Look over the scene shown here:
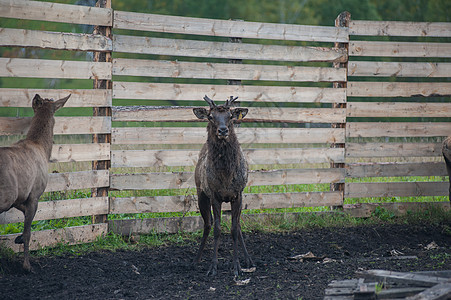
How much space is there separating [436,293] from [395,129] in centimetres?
556

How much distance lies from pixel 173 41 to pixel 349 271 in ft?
14.2

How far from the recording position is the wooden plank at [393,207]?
937 centimetres

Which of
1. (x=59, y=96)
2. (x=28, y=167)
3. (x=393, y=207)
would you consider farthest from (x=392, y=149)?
(x=28, y=167)

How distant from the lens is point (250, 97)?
8.80 metres

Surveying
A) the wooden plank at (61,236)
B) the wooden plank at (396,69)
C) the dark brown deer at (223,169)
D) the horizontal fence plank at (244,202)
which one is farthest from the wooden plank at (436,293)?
the wooden plank at (396,69)

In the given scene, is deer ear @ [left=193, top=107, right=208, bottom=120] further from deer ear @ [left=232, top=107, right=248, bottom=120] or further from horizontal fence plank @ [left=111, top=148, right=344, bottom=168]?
horizontal fence plank @ [left=111, top=148, right=344, bottom=168]

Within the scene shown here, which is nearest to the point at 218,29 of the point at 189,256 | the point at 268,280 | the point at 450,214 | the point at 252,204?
the point at 252,204

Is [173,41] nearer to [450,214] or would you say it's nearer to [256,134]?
[256,134]

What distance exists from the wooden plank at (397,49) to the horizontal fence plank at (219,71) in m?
0.50

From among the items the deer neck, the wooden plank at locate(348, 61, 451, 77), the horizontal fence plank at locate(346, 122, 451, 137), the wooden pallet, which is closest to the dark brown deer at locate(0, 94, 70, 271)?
the deer neck

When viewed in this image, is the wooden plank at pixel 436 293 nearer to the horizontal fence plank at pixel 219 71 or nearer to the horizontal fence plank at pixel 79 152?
the horizontal fence plank at pixel 79 152

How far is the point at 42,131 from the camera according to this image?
6816 millimetres

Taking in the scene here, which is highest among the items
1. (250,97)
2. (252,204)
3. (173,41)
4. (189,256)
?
(173,41)

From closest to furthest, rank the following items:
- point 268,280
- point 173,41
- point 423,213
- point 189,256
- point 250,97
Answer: point 268,280, point 189,256, point 173,41, point 250,97, point 423,213
